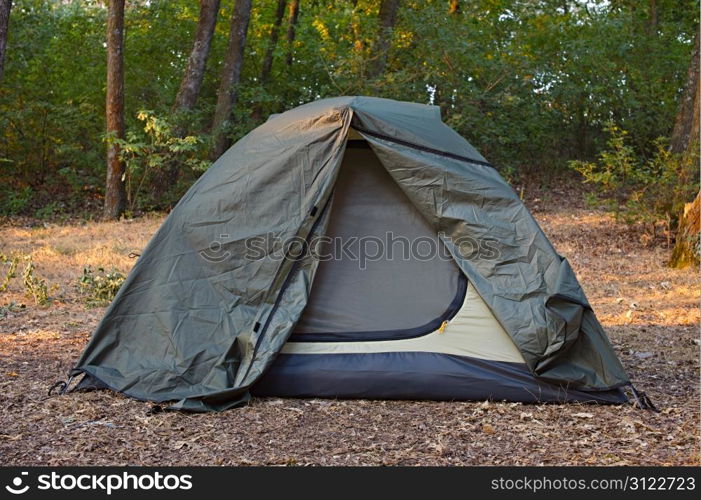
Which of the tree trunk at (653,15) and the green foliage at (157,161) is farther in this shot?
the tree trunk at (653,15)

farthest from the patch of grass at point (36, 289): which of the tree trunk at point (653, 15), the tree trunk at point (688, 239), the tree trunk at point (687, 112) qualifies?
the tree trunk at point (653, 15)

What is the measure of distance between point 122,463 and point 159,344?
1082 millimetres

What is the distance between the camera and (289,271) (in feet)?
15.8

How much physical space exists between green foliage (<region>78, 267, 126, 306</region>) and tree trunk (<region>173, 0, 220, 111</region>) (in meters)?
5.59

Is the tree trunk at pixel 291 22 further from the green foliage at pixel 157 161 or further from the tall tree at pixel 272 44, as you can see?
the green foliage at pixel 157 161

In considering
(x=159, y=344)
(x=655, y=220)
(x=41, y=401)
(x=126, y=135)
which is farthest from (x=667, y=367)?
(x=126, y=135)

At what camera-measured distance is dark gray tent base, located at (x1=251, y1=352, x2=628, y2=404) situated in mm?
4684

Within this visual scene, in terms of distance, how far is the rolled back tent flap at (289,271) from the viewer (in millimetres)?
4656

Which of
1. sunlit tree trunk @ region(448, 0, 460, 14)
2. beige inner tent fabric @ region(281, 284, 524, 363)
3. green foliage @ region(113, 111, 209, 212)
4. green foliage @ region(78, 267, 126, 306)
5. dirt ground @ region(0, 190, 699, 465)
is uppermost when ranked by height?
sunlit tree trunk @ region(448, 0, 460, 14)

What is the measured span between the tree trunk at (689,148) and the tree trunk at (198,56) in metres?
7.28

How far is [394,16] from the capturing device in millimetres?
14086

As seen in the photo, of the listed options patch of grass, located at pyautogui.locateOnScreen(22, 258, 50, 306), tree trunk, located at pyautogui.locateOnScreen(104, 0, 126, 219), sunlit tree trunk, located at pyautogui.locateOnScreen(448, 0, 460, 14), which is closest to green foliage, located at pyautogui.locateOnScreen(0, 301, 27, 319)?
patch of grass, located at pyautogui.locateOnScreen(22, 258, 50, 306)

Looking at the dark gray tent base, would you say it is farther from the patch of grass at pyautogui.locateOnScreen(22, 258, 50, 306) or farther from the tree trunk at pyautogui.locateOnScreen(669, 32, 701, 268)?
the tree trunk at pyautogui.locateOnScreen(669, 32, 701, 268)

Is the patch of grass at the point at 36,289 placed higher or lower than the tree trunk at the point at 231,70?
lower
